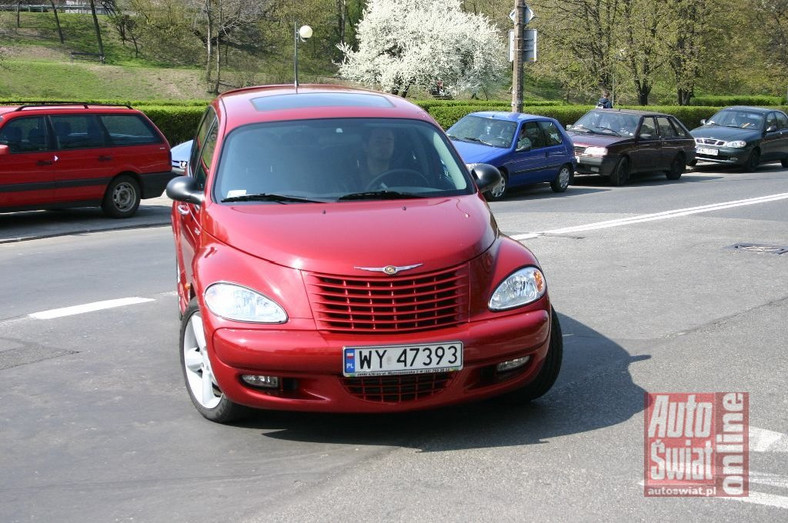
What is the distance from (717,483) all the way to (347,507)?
5.43ft

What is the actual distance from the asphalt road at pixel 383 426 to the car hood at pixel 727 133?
1910 cm

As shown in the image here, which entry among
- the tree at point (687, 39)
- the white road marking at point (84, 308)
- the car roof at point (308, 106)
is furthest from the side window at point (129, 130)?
the tree at point (687, 39)

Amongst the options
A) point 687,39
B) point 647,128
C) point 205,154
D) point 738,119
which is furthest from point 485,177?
point 687,39

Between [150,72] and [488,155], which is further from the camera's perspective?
[150,72]

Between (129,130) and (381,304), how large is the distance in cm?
1210

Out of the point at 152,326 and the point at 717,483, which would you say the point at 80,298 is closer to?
the point at 152,326

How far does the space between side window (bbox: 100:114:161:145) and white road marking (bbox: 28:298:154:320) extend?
740 centimetres

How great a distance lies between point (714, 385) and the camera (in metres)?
6.41

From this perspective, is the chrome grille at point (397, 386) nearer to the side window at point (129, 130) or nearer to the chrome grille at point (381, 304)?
the chrome grille at point (381, 304)

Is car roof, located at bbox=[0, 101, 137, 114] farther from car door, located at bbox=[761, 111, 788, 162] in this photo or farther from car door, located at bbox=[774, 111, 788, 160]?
car door, located at bbox=[774, 111, 788, 160]

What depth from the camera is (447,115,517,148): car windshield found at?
67.4ft

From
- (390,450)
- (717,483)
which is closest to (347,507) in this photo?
(390,450)

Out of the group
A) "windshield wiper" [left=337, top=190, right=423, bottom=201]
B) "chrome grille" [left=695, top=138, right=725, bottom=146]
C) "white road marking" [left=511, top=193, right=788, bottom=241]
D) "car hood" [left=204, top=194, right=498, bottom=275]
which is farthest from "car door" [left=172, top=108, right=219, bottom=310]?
"chrome grille" [left=695, top=138, right=725, bottom=146]

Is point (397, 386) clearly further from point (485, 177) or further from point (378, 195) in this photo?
point (485, 177)
